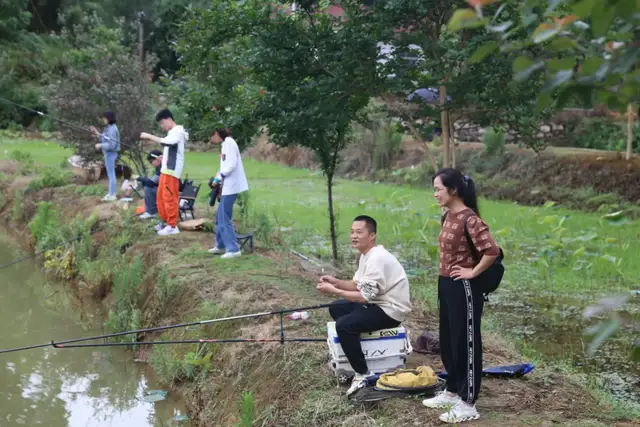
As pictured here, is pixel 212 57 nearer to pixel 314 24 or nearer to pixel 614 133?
pixel 314 24

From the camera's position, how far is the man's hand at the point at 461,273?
4641 millimetres

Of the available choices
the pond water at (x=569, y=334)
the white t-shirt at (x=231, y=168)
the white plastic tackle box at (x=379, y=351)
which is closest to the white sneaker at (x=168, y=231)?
the white t-shirt at (x=231, y=168)

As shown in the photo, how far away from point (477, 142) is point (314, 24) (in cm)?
1296

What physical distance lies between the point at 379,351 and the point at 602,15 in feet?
12.2

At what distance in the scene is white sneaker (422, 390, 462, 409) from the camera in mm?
4773

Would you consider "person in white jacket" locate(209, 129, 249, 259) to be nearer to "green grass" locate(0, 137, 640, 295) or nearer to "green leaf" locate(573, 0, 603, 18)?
"green grass" locate(0, 137, 640, 295)

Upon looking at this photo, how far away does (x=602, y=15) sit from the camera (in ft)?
5.62

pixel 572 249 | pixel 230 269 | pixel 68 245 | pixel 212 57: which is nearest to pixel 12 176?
pixel 68 245

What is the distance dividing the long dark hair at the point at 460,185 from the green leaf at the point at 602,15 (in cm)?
300

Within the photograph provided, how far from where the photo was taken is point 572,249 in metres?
11.4

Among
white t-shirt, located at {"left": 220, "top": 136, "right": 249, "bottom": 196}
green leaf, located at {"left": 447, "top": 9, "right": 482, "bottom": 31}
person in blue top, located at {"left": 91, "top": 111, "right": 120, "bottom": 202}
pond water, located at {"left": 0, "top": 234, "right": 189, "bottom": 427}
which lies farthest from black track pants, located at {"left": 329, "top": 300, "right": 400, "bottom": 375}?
person in blue top, located at {"left": 91, "top": 111, "right": 120, "bottom": 202}

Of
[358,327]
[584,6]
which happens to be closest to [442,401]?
[358,327]

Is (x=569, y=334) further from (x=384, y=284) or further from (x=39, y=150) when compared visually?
(x=39, y=150)

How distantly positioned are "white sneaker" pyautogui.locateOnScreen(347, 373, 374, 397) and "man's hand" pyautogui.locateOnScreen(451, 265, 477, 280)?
36.9 inches
